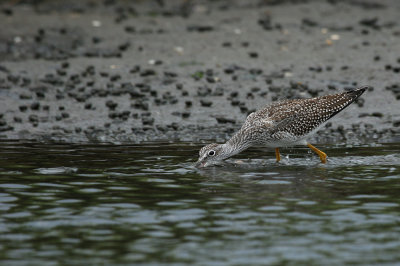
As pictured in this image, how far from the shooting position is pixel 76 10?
91.0ft

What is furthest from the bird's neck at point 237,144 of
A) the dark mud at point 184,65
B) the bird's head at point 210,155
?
the dark mud at point 184,65

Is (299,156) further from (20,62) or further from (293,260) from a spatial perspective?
(20,62)

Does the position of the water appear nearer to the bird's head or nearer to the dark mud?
the bird's head

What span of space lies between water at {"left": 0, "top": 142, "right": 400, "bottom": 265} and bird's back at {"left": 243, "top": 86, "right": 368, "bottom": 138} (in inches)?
27.5

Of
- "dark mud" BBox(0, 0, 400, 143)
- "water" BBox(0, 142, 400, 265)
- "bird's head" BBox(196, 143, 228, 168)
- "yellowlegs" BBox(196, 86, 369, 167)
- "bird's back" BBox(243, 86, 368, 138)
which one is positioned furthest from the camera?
"dark mud" BBox(0, 0, 400, 143)

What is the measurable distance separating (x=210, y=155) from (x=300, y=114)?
81.5 inches

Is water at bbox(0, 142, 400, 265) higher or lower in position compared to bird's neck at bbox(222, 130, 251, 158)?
lower

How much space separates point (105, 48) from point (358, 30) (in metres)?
9.14

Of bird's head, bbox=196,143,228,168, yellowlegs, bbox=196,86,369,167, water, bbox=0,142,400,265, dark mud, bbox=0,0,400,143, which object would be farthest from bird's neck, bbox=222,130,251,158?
dark mud, bbox=0,0,400,143

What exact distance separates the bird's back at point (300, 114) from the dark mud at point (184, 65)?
2.22m

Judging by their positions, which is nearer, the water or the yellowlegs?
the water

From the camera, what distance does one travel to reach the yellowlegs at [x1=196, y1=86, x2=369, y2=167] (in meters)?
14.1

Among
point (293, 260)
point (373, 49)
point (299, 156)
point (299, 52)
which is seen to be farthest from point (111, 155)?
point (373, 49)

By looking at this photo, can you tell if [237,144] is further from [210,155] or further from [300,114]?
[300,114]
